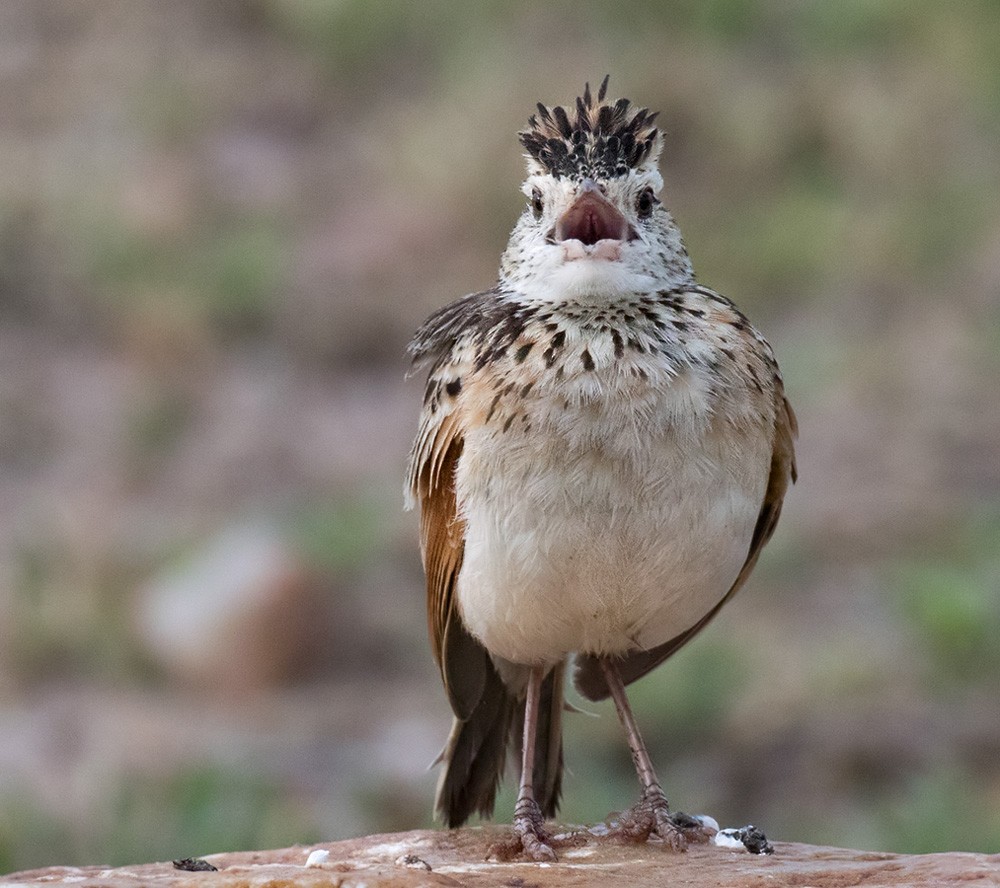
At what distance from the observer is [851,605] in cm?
1011

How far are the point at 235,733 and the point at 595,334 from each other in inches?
201

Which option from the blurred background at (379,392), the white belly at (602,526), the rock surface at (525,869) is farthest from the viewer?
the blurred background at (379,392)

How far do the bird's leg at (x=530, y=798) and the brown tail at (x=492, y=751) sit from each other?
94mm

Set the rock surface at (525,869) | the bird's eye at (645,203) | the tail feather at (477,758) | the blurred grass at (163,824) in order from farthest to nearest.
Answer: the blurred grass at (163,824) < the tail feather at (477,758) < the bird's eye at (645,203) < the rock surface at (525,869)

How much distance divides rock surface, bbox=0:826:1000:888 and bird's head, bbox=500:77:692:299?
5.10 feet

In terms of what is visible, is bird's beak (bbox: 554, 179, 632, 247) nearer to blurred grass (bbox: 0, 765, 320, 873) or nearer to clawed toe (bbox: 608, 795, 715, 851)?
clawed toe (bbox: 608, 795, 715, 851)

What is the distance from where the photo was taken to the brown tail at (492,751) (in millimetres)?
5953

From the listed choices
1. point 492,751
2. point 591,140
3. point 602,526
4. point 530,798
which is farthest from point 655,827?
point 591,140

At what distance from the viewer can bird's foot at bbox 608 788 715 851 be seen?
533cm

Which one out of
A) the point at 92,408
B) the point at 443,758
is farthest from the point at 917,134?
the point at 443,758

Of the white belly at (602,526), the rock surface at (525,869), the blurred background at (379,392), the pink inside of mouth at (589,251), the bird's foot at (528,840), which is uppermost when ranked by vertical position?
the blurred background at (379,392)

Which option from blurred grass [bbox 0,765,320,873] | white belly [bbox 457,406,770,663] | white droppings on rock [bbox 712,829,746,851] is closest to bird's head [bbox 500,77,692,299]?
white belly [bbox 457,406,770,663]

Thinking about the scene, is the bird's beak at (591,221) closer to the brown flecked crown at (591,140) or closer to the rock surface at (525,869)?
the brown flecked crown at (591,140)

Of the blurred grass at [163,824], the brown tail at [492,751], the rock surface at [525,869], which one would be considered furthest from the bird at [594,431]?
the blurred grass at [163,824]
